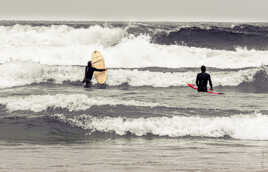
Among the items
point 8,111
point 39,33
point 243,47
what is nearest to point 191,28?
point 243,47

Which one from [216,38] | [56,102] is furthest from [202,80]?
[216,38]

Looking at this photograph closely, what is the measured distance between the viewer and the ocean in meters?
7.40

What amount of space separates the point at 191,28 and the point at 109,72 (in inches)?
427

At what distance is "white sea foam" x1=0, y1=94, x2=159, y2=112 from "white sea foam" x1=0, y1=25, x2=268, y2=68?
10.0 metres

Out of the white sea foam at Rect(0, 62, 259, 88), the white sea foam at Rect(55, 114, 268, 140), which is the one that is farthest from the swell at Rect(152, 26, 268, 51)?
the white sea foam at Rect(55, 114, 268, 140)

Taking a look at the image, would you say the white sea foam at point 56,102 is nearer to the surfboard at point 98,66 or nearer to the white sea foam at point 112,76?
the surfboard at point 98,66

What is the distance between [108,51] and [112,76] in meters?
6.16

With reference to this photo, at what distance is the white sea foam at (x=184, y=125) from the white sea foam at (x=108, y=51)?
11.8 m

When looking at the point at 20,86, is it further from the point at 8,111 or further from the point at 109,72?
the point at 8,111

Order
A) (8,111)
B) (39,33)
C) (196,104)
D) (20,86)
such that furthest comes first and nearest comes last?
(39,33)
(20,86)
(196,104)
(8,111)

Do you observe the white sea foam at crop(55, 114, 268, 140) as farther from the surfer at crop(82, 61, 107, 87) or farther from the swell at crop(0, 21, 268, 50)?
the swell at crop(0, 21, 268, 50)

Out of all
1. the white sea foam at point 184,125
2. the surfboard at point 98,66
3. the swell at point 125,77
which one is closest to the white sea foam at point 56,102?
the white sea foam at point 184,125

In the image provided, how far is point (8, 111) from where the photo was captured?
1166cm

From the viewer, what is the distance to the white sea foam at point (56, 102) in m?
11.8
